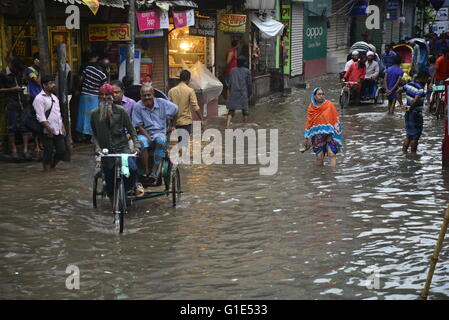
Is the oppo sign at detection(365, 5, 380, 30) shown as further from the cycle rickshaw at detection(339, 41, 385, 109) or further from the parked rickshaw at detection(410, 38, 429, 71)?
the cycle rickshaw at detection(339, 41, 385, 109)

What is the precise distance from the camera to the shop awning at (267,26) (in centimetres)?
2350

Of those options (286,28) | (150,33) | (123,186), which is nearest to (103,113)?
(123,186)

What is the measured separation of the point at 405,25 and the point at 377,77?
30013 mm

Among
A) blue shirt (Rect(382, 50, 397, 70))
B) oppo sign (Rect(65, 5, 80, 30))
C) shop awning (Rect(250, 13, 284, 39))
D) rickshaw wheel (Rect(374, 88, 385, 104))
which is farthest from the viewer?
blue shirt (Rect(382, 50, 397, 70))

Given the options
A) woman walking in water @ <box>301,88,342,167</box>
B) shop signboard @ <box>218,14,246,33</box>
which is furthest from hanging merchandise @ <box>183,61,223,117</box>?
woman walking in water @ <box>301,88,342,167</box>

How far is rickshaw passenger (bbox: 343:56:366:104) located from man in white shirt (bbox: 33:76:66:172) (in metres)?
11.5

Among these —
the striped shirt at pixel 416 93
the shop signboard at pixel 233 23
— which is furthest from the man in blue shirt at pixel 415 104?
the shop signboard at pixel 233 23

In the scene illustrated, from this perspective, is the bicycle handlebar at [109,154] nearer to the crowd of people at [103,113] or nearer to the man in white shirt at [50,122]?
the crowd of people at [103,113]

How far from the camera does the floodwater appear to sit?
667cm

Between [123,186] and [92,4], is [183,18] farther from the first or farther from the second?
[123,186]

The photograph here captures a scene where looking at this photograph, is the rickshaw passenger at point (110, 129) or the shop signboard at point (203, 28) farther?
the shop signboard at point (203, 28)

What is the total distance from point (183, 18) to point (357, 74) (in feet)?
20.2

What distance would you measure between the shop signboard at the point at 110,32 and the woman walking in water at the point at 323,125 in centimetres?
487

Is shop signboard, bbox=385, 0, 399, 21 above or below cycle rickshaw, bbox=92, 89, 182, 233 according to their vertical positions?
above
